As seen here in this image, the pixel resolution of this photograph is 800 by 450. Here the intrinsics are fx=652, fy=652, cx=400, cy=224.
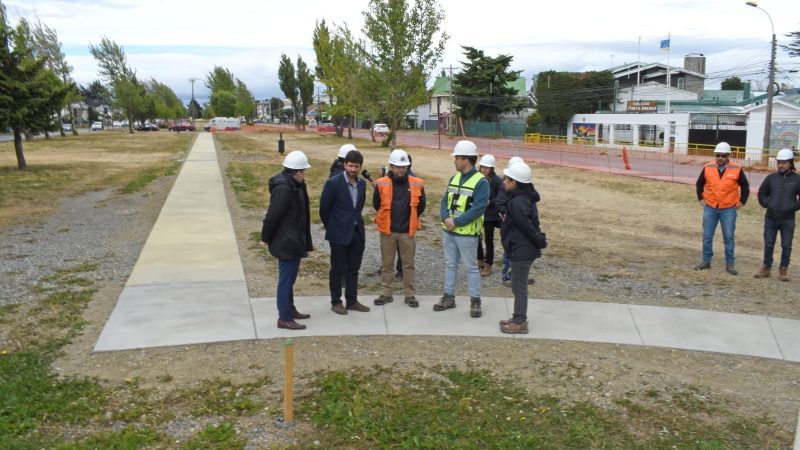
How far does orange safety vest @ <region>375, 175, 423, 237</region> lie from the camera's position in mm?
6855

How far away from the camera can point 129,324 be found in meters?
6.34

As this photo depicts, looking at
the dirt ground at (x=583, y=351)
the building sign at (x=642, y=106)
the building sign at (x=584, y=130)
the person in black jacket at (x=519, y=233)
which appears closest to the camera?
the dirt ground at (x=583, y=351)

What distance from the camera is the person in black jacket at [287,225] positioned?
6.06 m

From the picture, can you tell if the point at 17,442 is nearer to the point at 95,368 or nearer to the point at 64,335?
the point at 95,368

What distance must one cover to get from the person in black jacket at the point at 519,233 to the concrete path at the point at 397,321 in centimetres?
27

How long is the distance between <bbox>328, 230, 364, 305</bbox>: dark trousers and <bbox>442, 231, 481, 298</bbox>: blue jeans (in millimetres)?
924

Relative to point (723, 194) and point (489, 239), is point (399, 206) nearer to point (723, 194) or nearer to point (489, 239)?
point (489, 239)

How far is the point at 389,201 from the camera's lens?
686 centimetres

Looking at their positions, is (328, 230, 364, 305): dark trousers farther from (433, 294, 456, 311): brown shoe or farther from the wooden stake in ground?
the wooden stake in ground

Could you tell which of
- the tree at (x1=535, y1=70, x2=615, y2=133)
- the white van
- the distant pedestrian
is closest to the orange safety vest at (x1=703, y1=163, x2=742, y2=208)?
the distant pedestrian

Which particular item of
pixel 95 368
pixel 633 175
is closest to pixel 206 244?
pixel 95 368

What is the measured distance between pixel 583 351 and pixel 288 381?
9.66 ft

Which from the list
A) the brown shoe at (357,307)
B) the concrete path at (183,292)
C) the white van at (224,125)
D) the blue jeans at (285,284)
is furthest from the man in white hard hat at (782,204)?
the white van at (224,125)

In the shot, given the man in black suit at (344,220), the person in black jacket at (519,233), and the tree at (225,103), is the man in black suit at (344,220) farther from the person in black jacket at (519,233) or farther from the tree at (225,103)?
the tree at (225,103)
